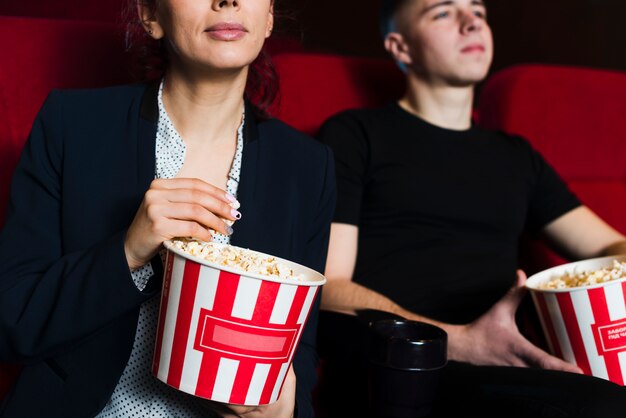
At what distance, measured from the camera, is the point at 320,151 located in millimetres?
1419

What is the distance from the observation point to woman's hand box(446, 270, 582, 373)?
1386 millimetres

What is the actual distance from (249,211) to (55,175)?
30cm

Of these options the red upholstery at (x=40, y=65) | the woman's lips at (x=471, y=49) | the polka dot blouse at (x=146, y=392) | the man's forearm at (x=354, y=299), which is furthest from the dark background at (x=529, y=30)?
the polka dot blouse at (x=146, y=392)

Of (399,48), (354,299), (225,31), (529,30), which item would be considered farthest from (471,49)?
(529,30)

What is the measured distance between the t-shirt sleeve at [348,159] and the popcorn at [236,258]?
0.64 meters

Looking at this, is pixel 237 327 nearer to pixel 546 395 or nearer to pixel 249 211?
pixel 249 211

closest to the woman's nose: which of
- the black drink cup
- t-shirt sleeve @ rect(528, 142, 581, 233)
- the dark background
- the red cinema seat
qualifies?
the red cinema seat

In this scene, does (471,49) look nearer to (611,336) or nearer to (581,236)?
(581,236)

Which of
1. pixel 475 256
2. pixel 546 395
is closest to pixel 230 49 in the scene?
pixel 546 395

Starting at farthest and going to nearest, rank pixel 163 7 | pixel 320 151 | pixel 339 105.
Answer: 1. pixel 339 105
2. pixel 320 151
3. pixel 163 7

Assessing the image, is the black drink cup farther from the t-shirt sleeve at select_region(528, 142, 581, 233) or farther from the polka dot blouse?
the t-shirt sleeve at select_region(528, 142, 581, 233)

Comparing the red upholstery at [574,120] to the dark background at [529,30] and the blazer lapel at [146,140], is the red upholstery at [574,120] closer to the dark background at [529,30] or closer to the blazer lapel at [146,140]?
the dark background at [529,30]

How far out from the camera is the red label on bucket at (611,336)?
1191mm

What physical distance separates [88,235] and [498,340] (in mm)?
746
